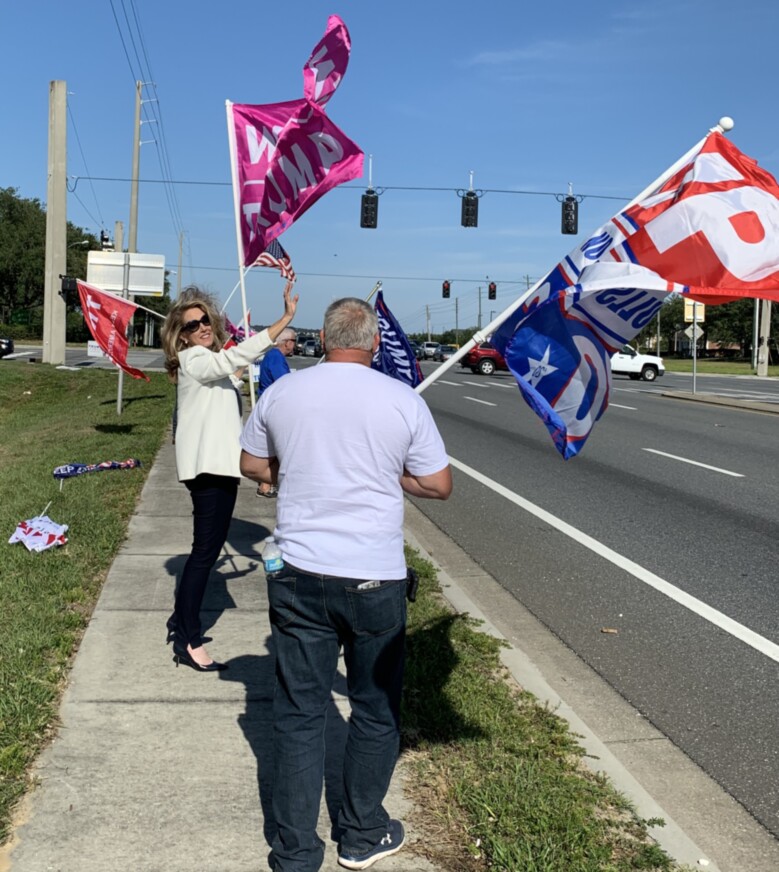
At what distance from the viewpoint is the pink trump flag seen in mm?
6270

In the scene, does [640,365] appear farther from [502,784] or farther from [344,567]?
[344,567]

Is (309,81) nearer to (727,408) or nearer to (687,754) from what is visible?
(687,754)

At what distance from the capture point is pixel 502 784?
3.59 metres

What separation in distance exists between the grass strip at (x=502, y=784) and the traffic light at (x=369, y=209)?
3324cm

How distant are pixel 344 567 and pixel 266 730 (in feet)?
4.65

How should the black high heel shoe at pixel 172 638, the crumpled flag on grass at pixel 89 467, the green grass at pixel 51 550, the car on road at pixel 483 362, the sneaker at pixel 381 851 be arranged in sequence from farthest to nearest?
the car on road at pixel 483 362 < the crumpled flag on grass at pixel 89 467 < the black high heel shoe at pixel 172 638 < the green grass at pixel 51 550 < the sneaker at pixel 381 851

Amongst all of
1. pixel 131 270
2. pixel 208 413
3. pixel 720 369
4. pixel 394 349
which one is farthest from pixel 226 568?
pixel 720 369

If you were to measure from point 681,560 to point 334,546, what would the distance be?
5.28 metres

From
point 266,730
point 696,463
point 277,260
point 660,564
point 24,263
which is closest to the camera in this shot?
point 266,730

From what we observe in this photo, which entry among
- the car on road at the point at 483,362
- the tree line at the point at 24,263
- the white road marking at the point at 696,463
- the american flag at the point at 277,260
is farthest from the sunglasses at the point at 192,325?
the tree line at the point at 24,263

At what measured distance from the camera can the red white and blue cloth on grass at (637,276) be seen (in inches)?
161

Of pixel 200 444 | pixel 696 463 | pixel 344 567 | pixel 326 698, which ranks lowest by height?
pixel 696 463

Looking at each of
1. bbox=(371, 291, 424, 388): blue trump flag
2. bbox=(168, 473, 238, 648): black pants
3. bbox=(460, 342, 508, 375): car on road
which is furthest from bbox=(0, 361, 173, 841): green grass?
bbox=(460, 342, 508, 375): car on road

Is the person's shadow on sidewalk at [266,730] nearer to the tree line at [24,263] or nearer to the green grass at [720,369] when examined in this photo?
the green grass at [720,369]
